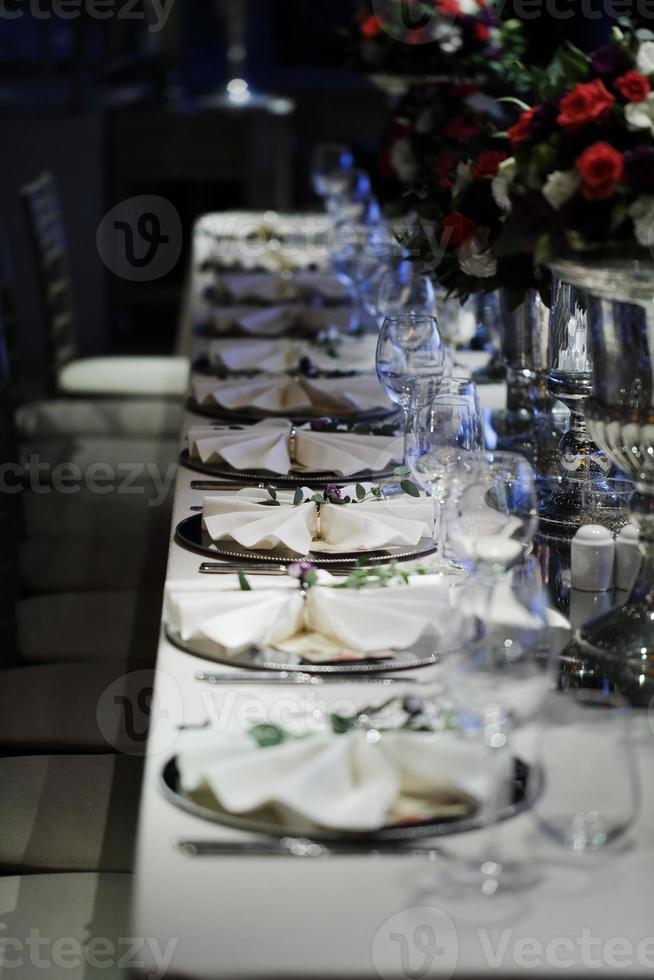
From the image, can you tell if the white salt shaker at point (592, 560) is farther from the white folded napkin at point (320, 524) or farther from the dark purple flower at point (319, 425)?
the dark purple flower at point (319, 425)

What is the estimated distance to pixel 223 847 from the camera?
1.14 meters

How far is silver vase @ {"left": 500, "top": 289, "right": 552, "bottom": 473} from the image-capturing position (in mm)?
2402

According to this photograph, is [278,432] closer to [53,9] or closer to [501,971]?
[501,971]

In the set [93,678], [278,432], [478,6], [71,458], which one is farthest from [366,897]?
[478,6]

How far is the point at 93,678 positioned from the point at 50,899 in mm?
625

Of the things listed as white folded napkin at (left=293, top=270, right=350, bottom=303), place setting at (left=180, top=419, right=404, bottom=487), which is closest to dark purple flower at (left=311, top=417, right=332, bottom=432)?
place setting at (left=180, top=419, right=404, bottom=487)

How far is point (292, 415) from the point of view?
2531 mm

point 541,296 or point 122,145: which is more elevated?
point 122,145

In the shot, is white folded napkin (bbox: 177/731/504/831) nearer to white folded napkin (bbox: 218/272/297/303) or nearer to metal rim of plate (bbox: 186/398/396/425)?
metal rim of plate (bbox: 186/398/396/425)

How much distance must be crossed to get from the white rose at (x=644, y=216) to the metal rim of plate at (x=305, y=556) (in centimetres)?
51

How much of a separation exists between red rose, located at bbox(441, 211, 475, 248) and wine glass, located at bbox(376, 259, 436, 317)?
0.46m

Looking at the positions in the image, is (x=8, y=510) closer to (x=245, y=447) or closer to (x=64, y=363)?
(x=245, y=447)

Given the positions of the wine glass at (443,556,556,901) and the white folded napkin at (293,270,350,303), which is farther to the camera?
the white folded napkin at (293,270,350,303)

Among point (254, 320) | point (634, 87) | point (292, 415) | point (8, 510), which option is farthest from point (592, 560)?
point (254, 320)
